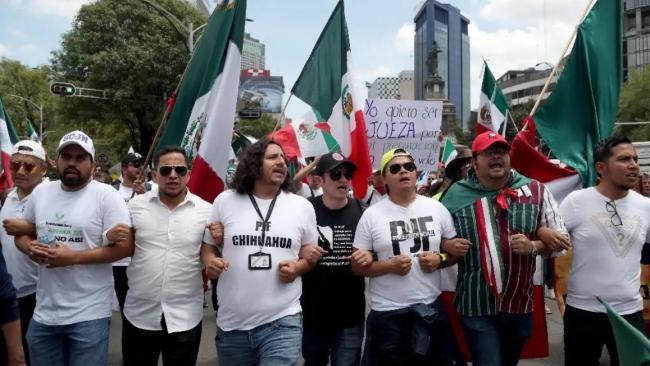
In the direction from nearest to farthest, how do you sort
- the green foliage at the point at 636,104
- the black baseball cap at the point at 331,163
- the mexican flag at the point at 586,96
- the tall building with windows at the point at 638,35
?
the black baseball cap at the point at 331,163 < the mexican flag at the point at 586,96 < the green foliage at the point at 636,104 < the tall building with windows at the point at 638,35

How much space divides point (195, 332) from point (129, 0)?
107ft

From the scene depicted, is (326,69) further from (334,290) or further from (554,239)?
(554,239)

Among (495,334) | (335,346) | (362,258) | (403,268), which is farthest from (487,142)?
(335,346)

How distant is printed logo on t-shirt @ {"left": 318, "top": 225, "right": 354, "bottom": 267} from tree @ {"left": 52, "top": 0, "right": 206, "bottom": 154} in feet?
97.3

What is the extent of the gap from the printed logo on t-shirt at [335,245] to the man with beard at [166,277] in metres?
0.78

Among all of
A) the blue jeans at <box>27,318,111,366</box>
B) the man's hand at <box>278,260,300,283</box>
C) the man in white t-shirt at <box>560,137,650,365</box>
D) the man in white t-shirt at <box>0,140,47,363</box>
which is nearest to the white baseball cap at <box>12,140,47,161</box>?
the man in white t-shirt at <box>0,140,47,363</box>

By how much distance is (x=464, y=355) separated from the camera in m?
4.10

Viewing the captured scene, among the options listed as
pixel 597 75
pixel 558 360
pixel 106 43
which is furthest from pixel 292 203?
pixel 106 43

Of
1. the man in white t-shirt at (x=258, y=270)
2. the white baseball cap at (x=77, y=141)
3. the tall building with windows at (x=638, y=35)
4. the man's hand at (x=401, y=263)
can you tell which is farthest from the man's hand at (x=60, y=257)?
the tall building with windows at (x=638, y=35)

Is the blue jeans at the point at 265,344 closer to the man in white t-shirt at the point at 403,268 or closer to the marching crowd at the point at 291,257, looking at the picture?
the marching crowd at the point at 291,257

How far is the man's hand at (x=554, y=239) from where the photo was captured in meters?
3.62

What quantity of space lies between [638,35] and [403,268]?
93008 millimetres

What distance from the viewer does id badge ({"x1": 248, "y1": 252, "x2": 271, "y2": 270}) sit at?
3.44 meters

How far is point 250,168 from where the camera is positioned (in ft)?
12.1
